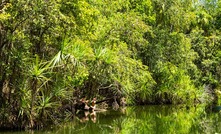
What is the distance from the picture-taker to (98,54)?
19094mm

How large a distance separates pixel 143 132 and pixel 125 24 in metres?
12.1

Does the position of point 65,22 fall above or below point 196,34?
below

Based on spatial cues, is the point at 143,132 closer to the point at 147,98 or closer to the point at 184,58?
the point at 147,98

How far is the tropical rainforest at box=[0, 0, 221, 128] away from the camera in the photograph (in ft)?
45.3

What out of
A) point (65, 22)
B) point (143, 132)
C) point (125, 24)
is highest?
point (125, 24)

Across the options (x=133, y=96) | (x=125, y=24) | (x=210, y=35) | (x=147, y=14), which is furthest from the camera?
(x=210, y=35)

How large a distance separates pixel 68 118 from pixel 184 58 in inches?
532

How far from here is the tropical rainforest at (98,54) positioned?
544 inches

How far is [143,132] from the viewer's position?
1384 centimetres

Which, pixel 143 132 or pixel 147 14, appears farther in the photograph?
pixel 147 14

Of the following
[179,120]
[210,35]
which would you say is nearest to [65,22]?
[179,120]

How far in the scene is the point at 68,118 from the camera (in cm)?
1886

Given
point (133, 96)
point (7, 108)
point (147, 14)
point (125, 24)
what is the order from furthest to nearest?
point (147, 14) → point (133, 96) → point (125, 24) → point (7, 108)

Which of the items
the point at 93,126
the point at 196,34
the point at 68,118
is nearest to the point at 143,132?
the point at 93,126
